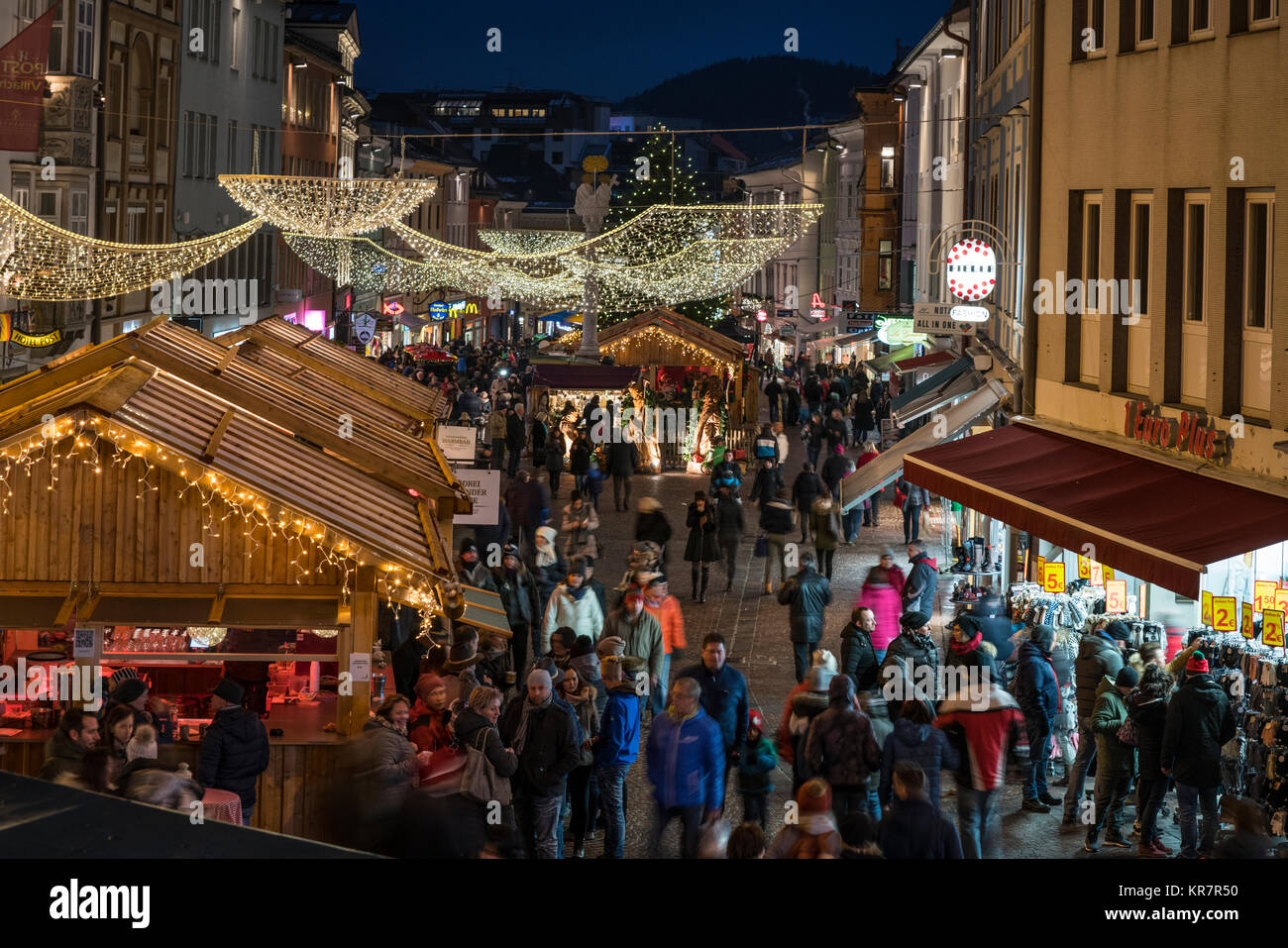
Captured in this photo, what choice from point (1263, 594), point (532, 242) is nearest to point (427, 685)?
point (1263, 594)

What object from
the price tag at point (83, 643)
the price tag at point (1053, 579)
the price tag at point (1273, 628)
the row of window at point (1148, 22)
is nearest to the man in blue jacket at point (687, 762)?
the price tag at point (83, 643)

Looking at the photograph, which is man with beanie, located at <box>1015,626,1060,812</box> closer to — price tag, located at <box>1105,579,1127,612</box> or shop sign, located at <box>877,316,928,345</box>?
price tag, located at <box>1105,579,1127,612</box>

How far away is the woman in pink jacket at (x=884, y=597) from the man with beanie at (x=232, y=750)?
7309mm

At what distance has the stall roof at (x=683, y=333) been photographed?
44250 mm

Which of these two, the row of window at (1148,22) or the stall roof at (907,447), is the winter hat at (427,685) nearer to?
the row of window at (1148,22)

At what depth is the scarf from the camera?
32.3 ft

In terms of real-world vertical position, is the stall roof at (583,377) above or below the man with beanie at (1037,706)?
above

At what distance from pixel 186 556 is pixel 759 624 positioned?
940 cm

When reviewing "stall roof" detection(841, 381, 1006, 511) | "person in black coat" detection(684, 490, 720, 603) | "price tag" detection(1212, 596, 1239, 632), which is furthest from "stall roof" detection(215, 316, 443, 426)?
"price tag" detection(1212, 596, 1239, 632)

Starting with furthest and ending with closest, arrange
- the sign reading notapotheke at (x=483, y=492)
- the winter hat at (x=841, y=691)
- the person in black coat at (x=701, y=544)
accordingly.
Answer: the person in black coat at (x=701, y=544) < the sign reading notapotheke at (x=483, y=492) < the winter hat at (x=841, y=691)
